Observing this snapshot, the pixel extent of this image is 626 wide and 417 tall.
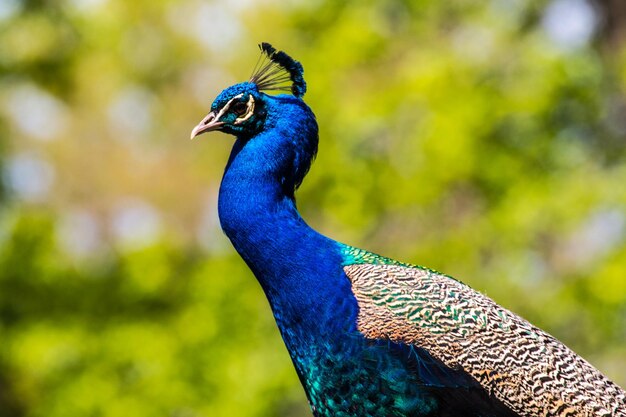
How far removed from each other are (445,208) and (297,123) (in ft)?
29.9

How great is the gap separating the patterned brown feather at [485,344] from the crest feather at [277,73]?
0.88 metres

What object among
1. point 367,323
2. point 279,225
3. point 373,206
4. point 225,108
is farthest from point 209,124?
point 373,206

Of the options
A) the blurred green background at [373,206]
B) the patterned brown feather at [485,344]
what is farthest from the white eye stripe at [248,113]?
the blurred green background at [373,206]

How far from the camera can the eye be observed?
4.05m

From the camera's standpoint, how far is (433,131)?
12078 millimetres

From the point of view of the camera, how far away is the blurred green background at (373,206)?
1169cm

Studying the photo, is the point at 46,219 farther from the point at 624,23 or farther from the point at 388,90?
the point at 624,23

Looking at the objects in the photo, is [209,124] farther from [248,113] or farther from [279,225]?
[279,225]

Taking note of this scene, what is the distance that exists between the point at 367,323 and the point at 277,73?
1238mm

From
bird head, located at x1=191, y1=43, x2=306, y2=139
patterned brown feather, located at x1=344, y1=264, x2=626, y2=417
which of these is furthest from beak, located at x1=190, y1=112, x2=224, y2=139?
patterned brown feather, located at x1=344, y1=264, x2=626, y2=417

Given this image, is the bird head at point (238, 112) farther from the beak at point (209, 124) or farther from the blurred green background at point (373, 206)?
the blurred green background at point (373, 206)

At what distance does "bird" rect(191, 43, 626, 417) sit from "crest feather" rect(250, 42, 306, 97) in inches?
6.5

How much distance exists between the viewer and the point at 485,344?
3738mm

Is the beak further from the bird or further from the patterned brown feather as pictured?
the patterned brown feather
